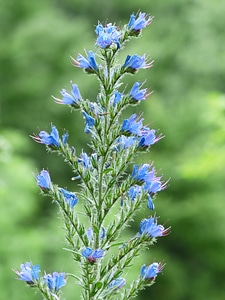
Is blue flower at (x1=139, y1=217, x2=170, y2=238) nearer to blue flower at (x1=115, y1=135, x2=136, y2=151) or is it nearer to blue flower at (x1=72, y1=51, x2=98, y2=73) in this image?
blue flower at (x1=115, y1=135, x2=136, y2=151)

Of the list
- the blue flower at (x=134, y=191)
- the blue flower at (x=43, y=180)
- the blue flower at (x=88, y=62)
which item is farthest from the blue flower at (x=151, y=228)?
the blue flower at (x=88, y=62)

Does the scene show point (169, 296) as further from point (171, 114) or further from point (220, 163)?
point (220, 163)

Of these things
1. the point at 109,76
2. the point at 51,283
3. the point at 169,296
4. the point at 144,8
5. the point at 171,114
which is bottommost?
the point at 51,283

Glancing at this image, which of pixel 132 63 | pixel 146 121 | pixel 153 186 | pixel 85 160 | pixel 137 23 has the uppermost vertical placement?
pixel 146 121

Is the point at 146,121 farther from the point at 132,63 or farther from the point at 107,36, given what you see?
the point at 107,36

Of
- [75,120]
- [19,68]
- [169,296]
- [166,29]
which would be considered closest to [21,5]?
[19,68]

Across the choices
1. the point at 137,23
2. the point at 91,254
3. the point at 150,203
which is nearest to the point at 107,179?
the point at 150,203

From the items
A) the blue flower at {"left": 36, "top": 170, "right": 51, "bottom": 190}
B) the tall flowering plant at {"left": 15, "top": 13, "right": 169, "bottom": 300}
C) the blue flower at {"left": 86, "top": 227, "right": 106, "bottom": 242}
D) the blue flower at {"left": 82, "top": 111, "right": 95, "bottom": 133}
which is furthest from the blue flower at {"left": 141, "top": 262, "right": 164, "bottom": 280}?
the blue flower at {"left": 82, "top": 111, "right": 95, "bottom": 133}
